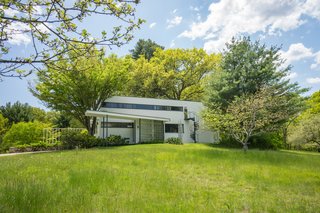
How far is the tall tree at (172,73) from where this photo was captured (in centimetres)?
3353

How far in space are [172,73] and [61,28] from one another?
30183 mm

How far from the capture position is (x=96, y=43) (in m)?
3.60

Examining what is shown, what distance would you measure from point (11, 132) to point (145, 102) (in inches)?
576

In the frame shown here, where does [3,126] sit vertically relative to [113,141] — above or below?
above

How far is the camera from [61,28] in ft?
12.3

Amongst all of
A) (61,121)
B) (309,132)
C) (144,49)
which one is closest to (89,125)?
(61,121)

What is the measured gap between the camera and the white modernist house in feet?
77.9

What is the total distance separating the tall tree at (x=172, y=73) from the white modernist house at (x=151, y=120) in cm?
739

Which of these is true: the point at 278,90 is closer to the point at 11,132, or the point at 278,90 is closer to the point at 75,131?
the point at 75,131

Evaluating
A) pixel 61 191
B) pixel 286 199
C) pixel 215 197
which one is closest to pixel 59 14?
pixel 61 191

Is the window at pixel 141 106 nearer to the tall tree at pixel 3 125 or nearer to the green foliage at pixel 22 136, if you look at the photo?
the green foliage at pixel 22 136

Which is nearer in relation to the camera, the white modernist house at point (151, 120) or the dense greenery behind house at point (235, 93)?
the dense greenery behind house at point (235, 93)

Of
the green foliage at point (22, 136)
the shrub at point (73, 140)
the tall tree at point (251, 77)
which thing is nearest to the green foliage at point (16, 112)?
the green foliage at point (22, 136)

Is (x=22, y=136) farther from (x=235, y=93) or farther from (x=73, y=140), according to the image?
(x=235, y=93)
